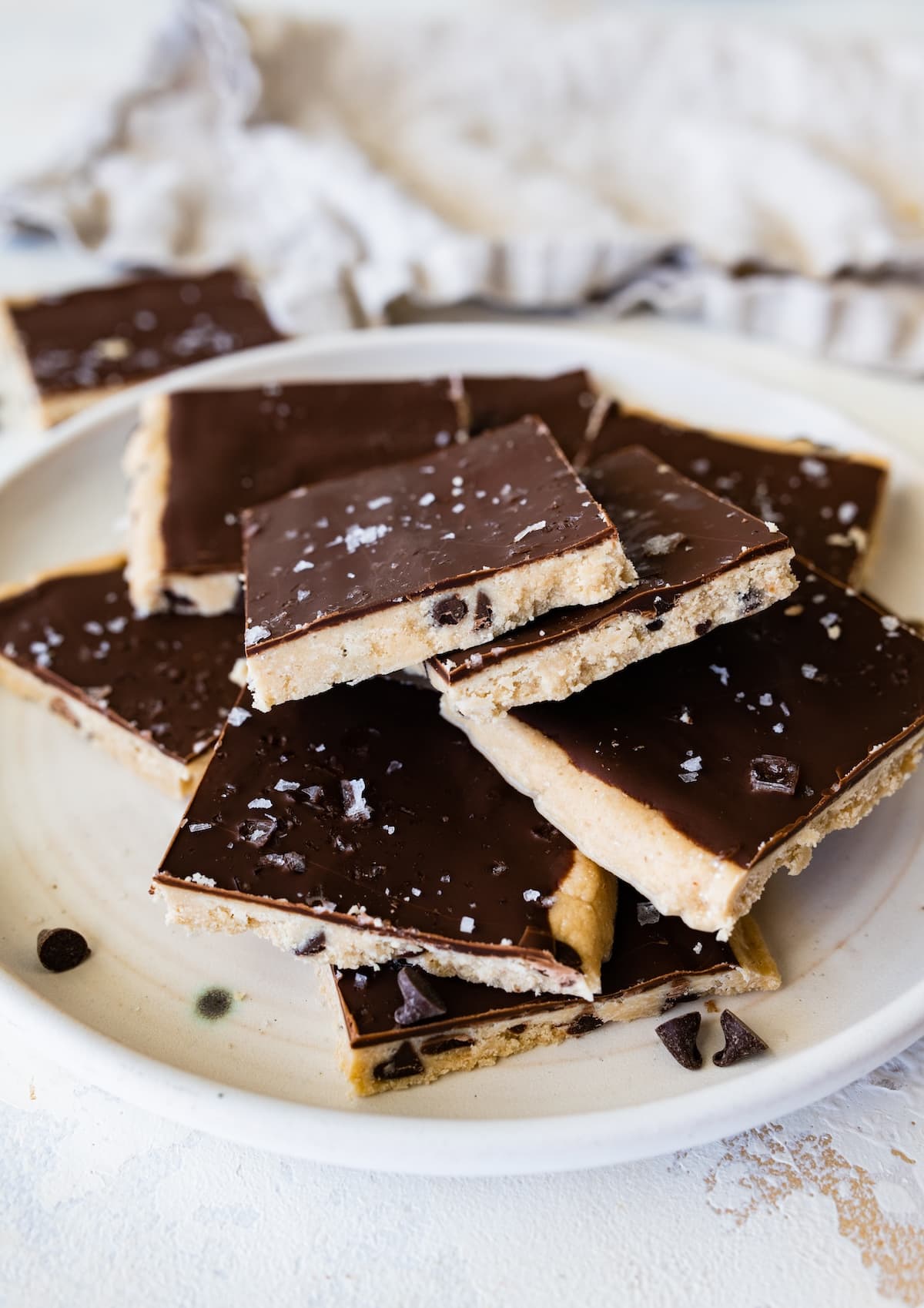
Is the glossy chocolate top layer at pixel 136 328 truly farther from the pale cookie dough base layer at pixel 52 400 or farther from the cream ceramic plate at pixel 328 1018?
the cream ceramic plate at pixel 328 1018

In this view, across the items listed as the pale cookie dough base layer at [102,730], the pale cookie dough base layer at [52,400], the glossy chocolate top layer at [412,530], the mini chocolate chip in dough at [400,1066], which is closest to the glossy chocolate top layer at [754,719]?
the glossy chocolate top layer at [412,530]

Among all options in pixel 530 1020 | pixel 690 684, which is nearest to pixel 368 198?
pixel 690 684

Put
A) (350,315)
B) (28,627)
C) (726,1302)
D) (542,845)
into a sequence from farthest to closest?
(350,315)
(28,627)
(542,845)
(726,1302)

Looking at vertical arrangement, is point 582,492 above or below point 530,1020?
above

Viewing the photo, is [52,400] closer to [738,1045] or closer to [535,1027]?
[535,1027]

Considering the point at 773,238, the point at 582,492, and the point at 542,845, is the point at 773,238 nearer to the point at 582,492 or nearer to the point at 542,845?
the point at 582,492

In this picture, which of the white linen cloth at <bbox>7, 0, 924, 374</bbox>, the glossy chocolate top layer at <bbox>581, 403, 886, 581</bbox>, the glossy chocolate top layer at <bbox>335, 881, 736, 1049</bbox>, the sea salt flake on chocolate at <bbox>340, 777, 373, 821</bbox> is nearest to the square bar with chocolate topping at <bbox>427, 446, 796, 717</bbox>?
the sea salt flake on chocolate at <bbox>340, 777, 373, 821</bbox>

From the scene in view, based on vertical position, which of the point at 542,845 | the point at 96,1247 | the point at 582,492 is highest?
the point at 582,492
